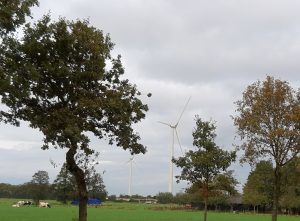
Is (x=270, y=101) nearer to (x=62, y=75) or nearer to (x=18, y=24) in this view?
(x=62, y=75)

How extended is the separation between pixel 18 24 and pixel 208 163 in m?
21.3

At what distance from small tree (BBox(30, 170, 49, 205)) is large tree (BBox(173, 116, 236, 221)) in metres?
124

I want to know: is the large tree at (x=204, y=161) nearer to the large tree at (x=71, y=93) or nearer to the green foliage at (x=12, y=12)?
the large tree at (x=71, y=93)

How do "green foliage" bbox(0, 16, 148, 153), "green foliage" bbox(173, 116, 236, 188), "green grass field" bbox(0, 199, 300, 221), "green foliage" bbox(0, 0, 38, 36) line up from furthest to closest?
"green grass field" bbox(0, 199, 300, 221)
"green foliage" bbox(173, 116, 236, 188)
"green foliage" bbox(0, 16, 148, 153)
"green foliage" bbox(0, 0, 38, 36)

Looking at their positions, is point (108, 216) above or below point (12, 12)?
below

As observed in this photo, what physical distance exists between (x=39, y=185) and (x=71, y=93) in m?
141

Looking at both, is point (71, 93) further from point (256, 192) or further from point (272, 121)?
point (256, 192)

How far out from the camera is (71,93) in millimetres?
27906

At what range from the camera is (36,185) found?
164000 millimetres

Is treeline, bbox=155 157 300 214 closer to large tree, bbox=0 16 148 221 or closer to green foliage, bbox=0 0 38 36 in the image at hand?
large tree, bbox=0 16 148 221

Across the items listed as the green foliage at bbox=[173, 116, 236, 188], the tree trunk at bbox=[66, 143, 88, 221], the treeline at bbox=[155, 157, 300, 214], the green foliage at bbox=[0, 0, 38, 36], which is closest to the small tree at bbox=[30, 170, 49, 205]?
the treeline at bbox=[155, 157, 300, 214]

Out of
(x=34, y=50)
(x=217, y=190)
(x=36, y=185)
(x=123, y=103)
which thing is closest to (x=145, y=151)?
(x=123, y=103)

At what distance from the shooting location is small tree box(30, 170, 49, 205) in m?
161

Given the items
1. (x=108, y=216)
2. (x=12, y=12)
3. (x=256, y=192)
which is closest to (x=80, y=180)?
(x=12, y=12)
